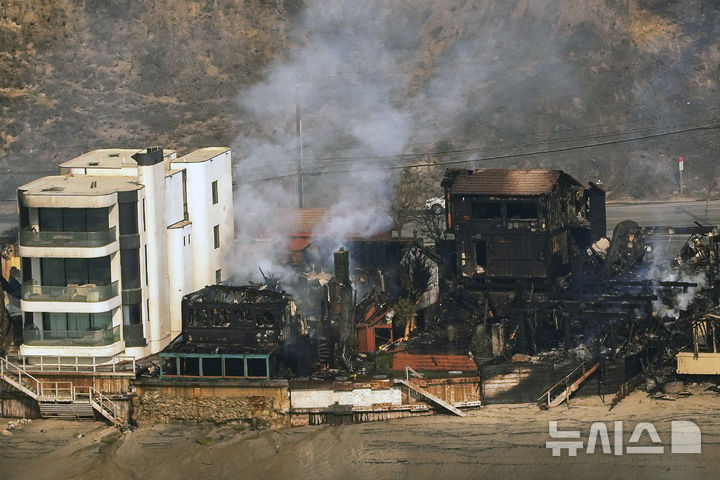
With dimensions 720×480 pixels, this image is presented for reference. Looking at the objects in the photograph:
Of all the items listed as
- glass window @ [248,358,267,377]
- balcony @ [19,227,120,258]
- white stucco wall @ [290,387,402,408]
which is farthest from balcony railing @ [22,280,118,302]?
white stucco wall @ [290,387,402,408]

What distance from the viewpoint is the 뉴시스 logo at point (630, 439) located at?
A: 5950 cm

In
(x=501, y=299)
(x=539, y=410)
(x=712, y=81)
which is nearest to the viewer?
(x=539, y=410)

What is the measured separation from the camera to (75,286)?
66375 millimetres

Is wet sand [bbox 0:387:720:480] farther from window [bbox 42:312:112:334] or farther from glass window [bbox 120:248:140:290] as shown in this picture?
glass window [bbox 120:248:140:290]

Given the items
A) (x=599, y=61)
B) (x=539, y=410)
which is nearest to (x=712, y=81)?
(x=599, y=61)

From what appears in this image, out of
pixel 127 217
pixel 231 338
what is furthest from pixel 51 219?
pixel 231 338

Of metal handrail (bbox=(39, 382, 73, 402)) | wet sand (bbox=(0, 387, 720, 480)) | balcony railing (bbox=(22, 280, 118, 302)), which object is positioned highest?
balcony railing (bbox=(22, 280, 118, 302))

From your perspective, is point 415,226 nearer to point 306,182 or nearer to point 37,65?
point 306,182

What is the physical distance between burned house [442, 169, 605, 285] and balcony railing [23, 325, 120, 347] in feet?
52.7

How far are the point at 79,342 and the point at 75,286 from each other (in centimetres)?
222

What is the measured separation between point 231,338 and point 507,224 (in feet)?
44.9

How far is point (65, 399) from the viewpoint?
2581 inches

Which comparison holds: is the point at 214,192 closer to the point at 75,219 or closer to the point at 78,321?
the point at 75,219

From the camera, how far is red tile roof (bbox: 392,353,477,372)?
65.4 metres
